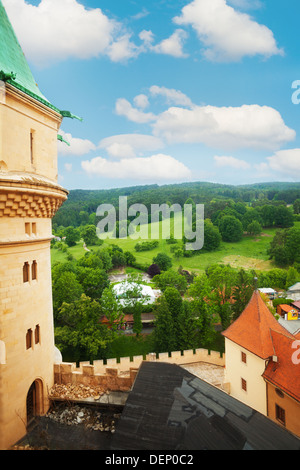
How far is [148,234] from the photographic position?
91.4 metres

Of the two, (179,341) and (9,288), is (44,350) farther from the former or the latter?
(179,341)

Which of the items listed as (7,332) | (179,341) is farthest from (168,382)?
(179,341)

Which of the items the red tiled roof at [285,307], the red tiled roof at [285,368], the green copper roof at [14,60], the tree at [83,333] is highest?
the green copper roof at [14,60]

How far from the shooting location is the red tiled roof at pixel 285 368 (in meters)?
13.7

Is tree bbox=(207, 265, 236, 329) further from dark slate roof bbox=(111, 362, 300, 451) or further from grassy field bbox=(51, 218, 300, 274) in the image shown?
grassy field bbox=(51, 218, 300, 274)

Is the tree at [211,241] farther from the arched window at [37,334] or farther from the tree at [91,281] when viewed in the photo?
the arched window at [37,334]

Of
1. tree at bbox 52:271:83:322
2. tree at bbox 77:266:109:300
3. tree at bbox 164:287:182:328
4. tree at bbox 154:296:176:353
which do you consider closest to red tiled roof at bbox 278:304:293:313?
tree at bbox 164:287:182:328

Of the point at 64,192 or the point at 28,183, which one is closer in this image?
the point at 28,183

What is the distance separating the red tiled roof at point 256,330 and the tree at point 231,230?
228ft

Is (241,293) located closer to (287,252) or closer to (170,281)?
(170,281)
